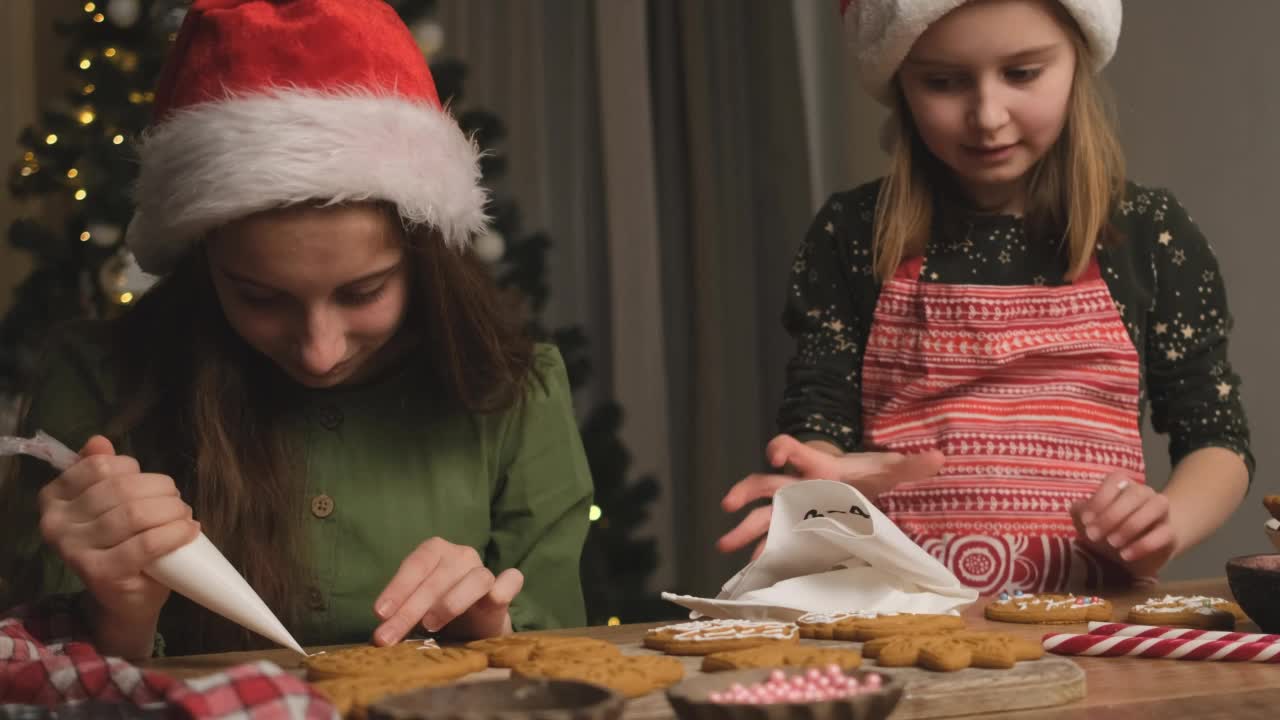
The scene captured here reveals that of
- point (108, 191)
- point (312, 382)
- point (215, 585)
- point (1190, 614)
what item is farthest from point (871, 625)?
point (108, 191)

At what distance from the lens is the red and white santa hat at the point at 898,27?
1.63m

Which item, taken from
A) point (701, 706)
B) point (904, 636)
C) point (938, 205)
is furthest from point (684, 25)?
point (701, 706)

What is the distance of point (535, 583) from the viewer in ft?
5.01

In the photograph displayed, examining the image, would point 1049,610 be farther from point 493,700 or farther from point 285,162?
point 285,162

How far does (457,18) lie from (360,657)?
9.87 ft

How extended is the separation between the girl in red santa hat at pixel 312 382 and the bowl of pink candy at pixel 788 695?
446 mm

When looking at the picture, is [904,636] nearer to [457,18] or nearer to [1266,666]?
[1266,666]

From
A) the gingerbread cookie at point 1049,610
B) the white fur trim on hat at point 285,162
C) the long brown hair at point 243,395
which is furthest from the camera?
the long brown hair at point 243,395

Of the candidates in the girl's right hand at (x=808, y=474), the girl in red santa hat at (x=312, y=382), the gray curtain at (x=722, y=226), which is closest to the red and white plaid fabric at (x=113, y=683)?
the girl in red santa hat at (x=312, y=382)

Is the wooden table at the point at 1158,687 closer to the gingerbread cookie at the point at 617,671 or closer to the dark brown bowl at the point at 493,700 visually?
the gingerbread cookie at the point at 617,671

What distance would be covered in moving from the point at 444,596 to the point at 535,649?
0.19 metres

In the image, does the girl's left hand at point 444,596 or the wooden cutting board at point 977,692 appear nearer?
the wooden cutting board at point 977,692

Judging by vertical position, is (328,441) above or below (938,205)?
below

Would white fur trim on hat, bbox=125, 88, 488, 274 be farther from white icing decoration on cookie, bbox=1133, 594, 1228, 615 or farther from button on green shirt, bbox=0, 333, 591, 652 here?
white icing decoration on cookie, bbox=1133, 594, 1228, 615
